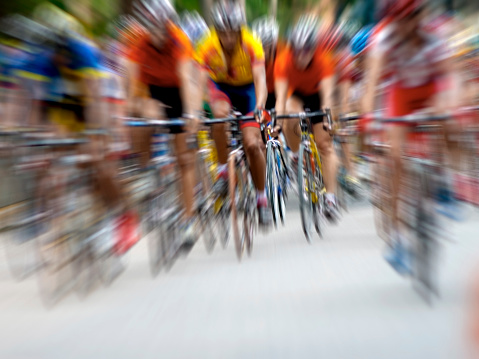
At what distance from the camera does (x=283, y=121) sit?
7395 millimetres

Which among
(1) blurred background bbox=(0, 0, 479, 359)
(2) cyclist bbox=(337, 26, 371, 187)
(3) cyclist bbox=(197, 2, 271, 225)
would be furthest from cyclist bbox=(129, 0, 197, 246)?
(2) cyclist bbox=(337, 26, 371, 187)

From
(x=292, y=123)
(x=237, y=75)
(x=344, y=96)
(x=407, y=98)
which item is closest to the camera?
(x=407, y=98)

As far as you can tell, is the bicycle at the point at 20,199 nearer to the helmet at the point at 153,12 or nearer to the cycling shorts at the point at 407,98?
the helmet at the point at 153,12

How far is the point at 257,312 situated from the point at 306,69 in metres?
4.33

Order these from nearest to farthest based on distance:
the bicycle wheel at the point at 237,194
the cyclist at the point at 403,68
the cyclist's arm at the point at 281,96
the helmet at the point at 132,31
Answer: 1. the cyclist at the point at 403,68
2. the bicycle wheel at the point at 237,194
3. the helmet at the point at 132,31
4. the cyclist's arm at the point at 281,96

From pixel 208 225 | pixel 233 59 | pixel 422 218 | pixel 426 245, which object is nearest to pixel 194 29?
pixel 233 59

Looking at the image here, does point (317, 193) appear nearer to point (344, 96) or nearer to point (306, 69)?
point (306, 69)

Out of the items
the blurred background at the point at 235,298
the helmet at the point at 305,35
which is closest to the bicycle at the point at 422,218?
the blurred background at the point at 235,298

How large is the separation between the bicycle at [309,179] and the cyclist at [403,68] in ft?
4.31

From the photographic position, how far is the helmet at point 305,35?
6539 millimetres

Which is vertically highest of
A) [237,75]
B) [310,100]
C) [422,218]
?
[237,75]

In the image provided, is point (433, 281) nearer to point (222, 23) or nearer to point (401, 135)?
point (401, 135)

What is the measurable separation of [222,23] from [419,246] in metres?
3.03

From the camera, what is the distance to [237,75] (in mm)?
5898
